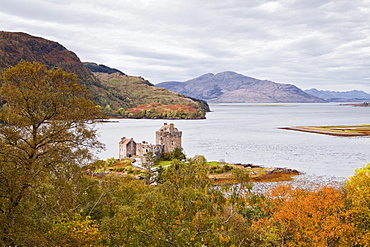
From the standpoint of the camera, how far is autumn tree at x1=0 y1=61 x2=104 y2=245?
460 inches

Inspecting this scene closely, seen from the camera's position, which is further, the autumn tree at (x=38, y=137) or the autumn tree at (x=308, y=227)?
the autumn tree at (x=308, y=227)

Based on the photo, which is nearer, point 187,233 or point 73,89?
point 187,233

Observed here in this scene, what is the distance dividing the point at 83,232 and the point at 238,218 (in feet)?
47.4

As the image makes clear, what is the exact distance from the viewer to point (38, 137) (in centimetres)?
1517

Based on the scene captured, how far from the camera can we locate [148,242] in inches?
539

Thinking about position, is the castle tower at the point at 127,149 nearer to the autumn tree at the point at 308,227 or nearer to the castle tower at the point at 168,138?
the castle tower at the point at 168,138

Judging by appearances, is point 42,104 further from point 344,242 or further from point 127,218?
point 344,242

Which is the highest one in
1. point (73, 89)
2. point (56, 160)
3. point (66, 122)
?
point (73, 89)

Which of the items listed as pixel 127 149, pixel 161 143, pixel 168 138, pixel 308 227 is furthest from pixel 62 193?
pixel 127 149

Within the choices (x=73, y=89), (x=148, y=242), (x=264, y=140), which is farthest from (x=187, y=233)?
(x=264, y=140)

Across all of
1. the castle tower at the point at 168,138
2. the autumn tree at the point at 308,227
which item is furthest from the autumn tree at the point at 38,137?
the castle tower at the point at 168,138

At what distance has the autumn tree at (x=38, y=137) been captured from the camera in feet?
38.3

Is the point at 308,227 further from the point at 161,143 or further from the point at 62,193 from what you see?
the point at 161,143

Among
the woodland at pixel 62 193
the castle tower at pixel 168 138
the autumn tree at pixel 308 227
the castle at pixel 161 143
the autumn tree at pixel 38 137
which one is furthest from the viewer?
the castle tower at pixel 168 138
